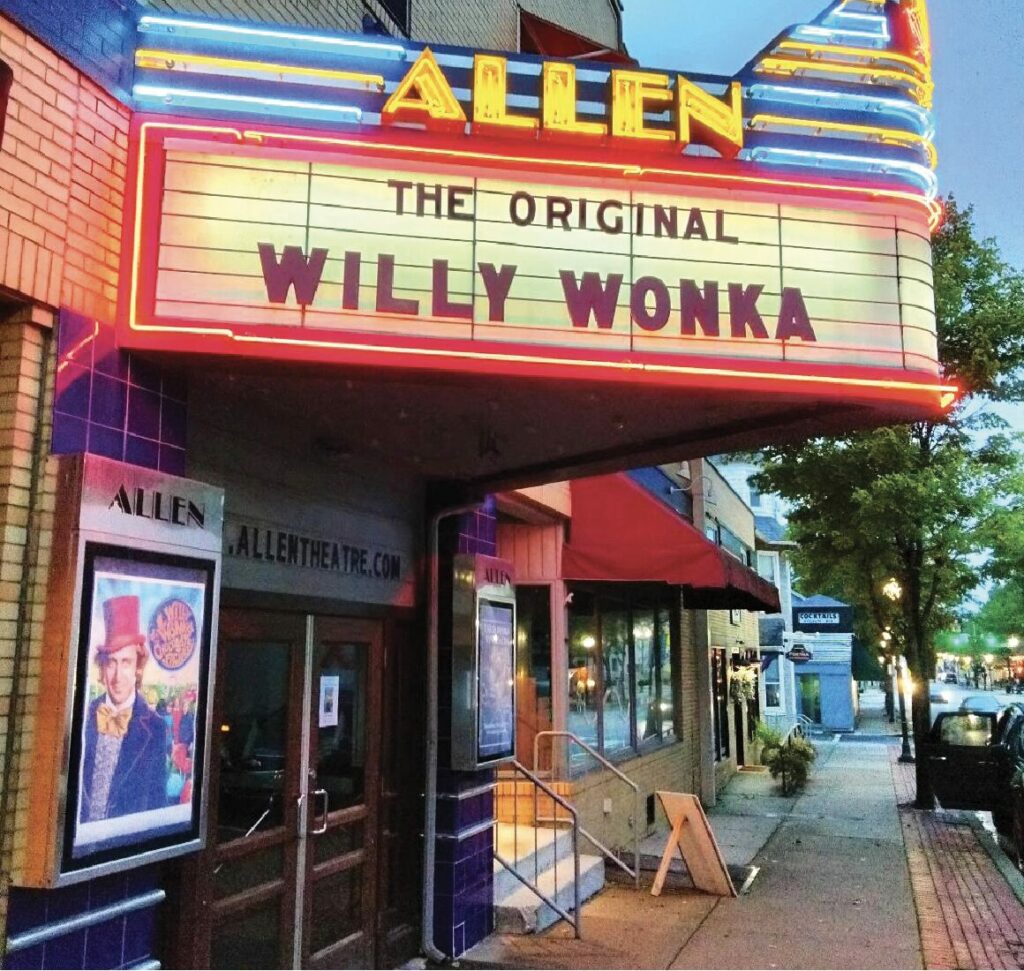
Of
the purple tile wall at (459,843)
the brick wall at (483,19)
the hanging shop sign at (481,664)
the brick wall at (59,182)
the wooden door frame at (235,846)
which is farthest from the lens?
the brick wall at (483,19)

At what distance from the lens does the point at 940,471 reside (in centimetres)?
1574

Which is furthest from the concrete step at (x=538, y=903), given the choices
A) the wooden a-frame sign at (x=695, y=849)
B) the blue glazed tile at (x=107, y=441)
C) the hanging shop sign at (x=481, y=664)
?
the blue glazed tile at (x=107, y=441)

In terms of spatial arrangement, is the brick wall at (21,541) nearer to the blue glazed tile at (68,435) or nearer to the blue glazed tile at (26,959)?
the blue glazed tile at (68,435)

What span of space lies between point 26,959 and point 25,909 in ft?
0.58

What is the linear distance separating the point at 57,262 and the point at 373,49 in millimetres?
1904

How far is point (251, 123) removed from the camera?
4527mm

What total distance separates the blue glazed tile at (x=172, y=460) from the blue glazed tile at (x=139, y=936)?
6.32 feet

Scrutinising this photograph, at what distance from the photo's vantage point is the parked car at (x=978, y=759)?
42.4 feet

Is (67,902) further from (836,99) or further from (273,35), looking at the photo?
(836,99)

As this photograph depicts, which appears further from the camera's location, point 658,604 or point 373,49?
point 658,604

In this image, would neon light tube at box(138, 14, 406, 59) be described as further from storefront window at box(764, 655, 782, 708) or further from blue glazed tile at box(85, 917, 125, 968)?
storefront window at box(764, 655, 782, 708)

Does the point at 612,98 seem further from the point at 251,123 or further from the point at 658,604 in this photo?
the point at 658,604

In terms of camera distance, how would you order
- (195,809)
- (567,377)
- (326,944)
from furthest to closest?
(326,944) → (567,377) → (195,809)

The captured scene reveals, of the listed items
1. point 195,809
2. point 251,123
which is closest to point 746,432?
point 251,123
